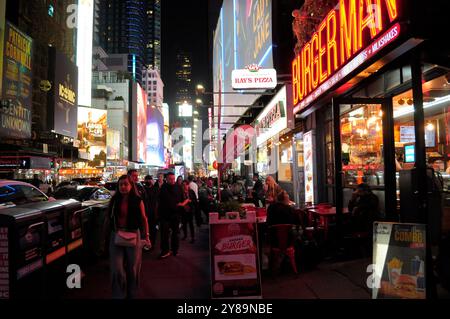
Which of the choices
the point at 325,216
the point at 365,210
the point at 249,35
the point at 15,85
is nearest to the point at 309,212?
the point at 325,216

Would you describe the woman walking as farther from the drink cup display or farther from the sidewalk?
the drink cup display

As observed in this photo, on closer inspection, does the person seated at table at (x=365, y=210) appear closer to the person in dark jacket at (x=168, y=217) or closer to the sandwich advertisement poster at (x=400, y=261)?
the sandwich advertisement poster at (x=400, y=261)

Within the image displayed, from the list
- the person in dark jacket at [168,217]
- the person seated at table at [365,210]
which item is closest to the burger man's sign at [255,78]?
the person in dark jacket at [168,217]

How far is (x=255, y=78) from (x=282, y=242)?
7.70 m

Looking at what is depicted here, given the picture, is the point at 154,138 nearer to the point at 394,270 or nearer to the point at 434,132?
the point at 434,132

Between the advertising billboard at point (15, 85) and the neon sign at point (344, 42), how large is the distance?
23916mm

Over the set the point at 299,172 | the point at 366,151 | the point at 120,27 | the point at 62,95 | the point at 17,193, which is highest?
the point at 120,27

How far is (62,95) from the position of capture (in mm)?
39906

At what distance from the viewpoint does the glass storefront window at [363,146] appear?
8.80 metres

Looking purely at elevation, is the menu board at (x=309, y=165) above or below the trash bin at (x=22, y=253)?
above

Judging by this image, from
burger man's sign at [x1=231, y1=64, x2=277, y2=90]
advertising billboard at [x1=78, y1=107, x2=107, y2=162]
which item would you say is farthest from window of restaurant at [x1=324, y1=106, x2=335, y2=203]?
advertising billboard at [x1=78, y1=107, x2=107, y2=162]
